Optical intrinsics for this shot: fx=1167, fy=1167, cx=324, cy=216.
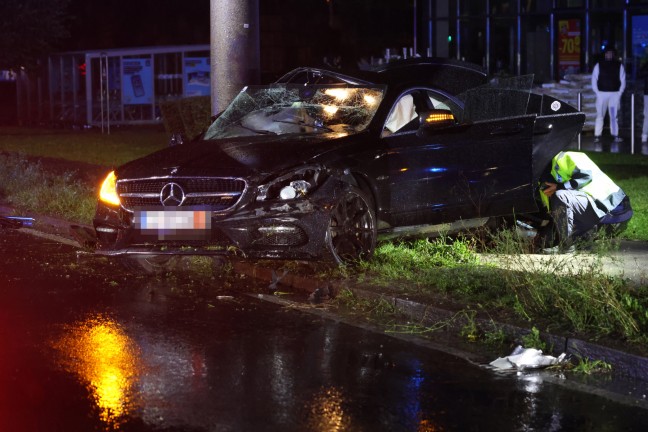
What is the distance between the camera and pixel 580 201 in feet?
32.5

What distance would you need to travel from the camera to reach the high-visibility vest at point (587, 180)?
32.9ft

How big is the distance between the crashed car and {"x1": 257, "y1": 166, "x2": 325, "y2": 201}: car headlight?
11 millimetres

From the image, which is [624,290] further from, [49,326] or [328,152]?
[49,326]

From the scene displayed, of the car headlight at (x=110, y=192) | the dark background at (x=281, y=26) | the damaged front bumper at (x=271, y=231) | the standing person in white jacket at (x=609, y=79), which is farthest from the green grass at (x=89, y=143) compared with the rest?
Answer: the damaged front bumper at (x=271, y=231)

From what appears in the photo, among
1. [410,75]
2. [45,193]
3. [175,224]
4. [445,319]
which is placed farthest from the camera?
[45,193]

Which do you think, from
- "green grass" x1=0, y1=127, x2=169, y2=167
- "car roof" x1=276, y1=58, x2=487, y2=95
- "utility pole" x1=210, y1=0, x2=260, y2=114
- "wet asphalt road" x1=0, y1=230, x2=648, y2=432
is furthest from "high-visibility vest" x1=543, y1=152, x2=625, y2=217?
"green grass" x1=0, y1=127, x2=169, y2=167

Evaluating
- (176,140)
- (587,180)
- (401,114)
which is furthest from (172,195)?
(587,180)

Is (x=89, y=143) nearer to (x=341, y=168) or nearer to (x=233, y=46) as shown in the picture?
(x=233, y=46)

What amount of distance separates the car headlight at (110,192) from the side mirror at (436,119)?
252cm

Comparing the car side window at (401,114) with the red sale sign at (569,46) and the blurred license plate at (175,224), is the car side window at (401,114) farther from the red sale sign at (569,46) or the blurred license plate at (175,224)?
the red sale sign at (569,46)

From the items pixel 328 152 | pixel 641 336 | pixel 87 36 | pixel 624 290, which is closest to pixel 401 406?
pixel 641 336

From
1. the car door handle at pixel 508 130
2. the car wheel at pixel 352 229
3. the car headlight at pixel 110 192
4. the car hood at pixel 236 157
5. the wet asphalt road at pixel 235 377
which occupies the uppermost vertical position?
A: the car door handle at pixel 508 130

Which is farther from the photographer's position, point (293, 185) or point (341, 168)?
point (341, 168)

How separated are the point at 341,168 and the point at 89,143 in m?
18.1
